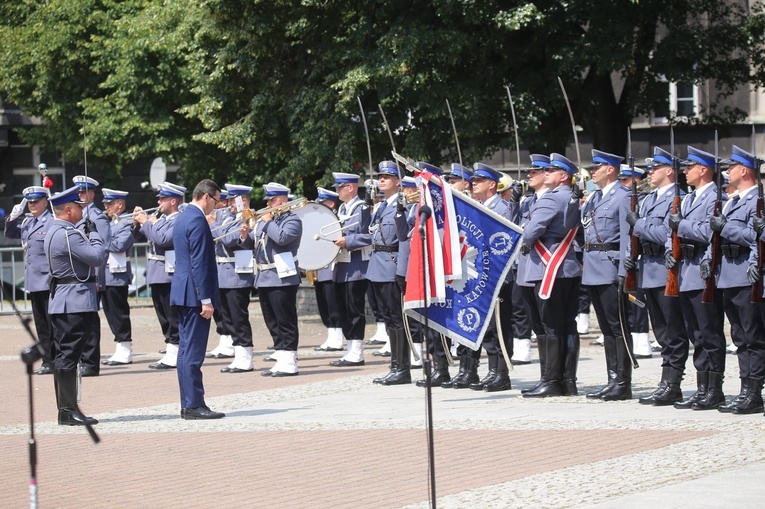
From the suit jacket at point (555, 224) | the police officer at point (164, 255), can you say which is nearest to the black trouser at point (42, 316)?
the police officer at point (164, 255)

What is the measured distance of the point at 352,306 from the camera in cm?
1647

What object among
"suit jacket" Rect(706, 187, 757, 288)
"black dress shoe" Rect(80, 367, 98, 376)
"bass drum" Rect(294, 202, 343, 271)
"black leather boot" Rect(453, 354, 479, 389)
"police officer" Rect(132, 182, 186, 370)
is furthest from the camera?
"bass drum" Rect(294, 202, 343, 271)

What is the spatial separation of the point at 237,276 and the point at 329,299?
1.60 metres

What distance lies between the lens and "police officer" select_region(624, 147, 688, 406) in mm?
11266

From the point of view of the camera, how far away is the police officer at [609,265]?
38.6 feet

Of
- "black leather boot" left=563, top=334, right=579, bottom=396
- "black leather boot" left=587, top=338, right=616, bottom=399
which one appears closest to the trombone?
"black leather boot" left=563, top=334, right=579, bottom=396

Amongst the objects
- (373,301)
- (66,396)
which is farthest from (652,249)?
(373,301)

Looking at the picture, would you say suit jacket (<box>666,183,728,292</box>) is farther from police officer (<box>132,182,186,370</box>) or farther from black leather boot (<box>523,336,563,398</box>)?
police officer (<box>132,182,186,370</box>)

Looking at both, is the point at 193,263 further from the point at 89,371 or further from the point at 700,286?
the point at 89,371

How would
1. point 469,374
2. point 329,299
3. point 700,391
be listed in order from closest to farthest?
point 700,391
point 469,374
point 329,299

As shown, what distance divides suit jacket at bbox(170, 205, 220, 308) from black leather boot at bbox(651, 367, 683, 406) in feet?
13.1

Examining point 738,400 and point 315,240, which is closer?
point 738,400

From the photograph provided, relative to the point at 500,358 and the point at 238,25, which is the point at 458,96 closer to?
the point at 238,25

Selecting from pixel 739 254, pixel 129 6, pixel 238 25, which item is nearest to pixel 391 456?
pixel 739 254
